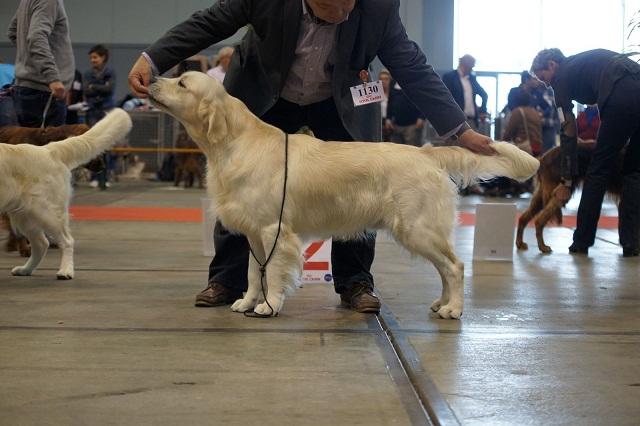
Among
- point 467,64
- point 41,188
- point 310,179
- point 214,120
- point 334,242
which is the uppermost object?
point 467,64

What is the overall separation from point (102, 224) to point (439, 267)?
462 centimetres

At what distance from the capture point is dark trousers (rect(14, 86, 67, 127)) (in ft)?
19.1

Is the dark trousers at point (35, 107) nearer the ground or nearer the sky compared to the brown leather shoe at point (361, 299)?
nearer the sky

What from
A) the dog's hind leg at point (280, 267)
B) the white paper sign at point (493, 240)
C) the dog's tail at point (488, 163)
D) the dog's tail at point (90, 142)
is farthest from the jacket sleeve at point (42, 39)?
the dog's tail at point (488, 163)

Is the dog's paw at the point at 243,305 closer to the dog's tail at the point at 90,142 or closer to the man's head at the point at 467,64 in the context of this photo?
the dog's tail at the point at 90,142

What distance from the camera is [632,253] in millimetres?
5883

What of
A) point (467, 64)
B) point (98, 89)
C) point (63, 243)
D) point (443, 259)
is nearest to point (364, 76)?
point (443, 259)

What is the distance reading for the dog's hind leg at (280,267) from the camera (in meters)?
3.48

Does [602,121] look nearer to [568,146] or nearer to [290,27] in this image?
[568,146]

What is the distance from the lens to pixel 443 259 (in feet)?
11.7

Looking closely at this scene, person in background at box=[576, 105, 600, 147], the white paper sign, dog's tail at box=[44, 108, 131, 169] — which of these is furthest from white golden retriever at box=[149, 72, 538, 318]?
person in background at box=[576, 105, 600, 147]

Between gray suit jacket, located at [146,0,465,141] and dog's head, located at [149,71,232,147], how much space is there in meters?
0.29

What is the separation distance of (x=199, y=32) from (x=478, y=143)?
4.24 ft

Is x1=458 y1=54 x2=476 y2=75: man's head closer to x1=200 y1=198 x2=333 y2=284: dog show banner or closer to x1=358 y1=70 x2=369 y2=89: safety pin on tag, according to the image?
x1=200 y1=198 x2=333 y2=284: dog show banner
